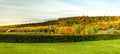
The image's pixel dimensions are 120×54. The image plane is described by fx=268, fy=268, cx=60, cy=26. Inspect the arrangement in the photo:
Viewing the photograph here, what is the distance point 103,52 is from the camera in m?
26.4

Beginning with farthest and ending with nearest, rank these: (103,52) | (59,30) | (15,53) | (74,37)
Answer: (59,30) → (74,37) → (103,52) → (15,53)

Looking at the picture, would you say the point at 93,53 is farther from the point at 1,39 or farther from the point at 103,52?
the point at 1,39

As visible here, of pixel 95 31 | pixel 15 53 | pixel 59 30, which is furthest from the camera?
pixel 59 30

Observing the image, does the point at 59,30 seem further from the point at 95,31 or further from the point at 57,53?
the point at 57,53

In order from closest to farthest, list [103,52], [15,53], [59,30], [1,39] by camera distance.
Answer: [15,53] < [103,52] < [1,39] < [59,30]

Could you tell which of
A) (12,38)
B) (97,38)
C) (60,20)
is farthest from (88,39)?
(60,20)

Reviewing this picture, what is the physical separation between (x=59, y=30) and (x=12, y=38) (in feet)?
157

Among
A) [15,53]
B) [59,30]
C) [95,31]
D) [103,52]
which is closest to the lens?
[15,53]

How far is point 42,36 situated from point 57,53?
22558 millimetres

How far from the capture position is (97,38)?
172ft

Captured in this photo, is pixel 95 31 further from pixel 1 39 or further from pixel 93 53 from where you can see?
pixel 93 53

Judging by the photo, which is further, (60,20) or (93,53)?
(60,20)

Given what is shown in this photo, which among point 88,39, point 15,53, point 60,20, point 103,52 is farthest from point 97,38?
point 60,20

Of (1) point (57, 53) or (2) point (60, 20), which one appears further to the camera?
(2) point (60, 20)
